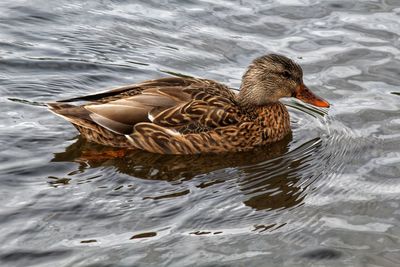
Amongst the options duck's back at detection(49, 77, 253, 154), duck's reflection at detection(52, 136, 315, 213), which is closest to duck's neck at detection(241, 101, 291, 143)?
duck's reflection at detection(52, 136, 315, 213)

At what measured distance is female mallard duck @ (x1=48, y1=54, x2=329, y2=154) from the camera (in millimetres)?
9250

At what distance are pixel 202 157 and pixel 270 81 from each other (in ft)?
4.24

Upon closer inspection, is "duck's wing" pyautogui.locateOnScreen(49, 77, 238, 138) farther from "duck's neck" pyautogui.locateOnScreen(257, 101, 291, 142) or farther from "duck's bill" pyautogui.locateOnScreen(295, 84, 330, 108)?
"duck's bill" pyautogui.locateOnScreen(295, 84, 330, 108)

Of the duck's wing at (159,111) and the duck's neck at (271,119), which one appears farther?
the duck's neck at (271,119)

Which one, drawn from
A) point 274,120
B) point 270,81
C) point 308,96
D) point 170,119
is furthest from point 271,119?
point 170,119

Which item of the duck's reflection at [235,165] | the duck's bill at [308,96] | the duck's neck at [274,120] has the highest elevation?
the duck's bill at [308,96]

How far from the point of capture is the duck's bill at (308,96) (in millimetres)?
9773

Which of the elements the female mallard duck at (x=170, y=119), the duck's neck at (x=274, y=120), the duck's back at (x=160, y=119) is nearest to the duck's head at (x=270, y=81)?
the duck's neck at (x=274, y=120)

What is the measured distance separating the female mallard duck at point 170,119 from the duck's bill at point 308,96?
1.83ft

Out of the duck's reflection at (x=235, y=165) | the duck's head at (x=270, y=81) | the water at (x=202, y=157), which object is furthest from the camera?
the duck's head at (x=270, y=81)

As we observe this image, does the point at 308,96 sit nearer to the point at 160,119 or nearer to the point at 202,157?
the point at 202,157

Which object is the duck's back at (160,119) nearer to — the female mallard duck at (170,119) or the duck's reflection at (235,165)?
the female mallard duck at (170,119)

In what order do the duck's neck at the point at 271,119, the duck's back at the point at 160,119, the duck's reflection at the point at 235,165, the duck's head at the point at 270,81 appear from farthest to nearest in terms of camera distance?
the duck's head at the point at 270,81 < the duck's neck at the point at 271,119 < the duck's back at the point at 160,119 < the duck's reflection at the point at 235,165

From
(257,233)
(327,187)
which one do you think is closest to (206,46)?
(327,187)
